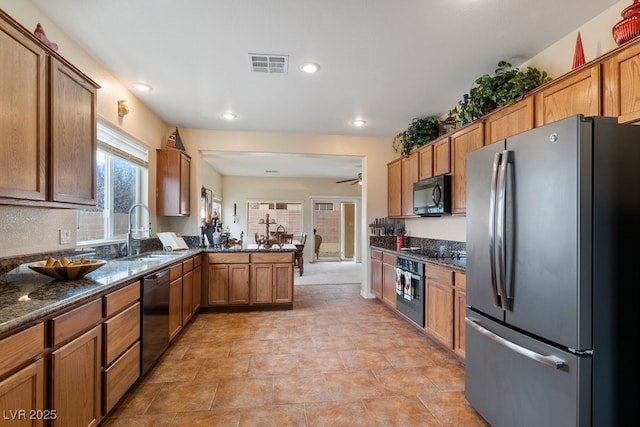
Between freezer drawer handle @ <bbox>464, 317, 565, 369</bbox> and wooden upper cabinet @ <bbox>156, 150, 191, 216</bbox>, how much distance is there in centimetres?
370

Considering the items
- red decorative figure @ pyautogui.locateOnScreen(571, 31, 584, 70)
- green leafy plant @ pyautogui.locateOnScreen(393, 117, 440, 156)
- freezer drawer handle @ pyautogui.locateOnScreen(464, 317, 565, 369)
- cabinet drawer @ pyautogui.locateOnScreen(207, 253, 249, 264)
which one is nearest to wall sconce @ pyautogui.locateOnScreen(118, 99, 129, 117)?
cabinet drawer @ pyautogui.locateOnScreen(207, 253, 249, 264)

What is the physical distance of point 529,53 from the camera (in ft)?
8.59

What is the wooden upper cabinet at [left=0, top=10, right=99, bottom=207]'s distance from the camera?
157cm

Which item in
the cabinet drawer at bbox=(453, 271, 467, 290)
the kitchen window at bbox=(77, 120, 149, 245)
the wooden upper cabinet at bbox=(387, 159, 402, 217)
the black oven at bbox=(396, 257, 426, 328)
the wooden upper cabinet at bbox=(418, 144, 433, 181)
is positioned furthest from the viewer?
the wooden upper cabinet at bbox=(387, 159, 402, 217)

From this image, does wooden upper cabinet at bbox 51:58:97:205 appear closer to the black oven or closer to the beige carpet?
the black oven

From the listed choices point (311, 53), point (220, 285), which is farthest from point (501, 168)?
point (220, 285)

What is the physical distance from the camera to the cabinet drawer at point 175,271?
3.09m

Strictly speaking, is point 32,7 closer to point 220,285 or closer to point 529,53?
point 220,285

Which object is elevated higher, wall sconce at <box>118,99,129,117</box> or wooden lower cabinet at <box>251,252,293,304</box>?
wall sconce at <box>118,99,129,117</box>

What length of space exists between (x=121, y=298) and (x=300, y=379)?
1.44m

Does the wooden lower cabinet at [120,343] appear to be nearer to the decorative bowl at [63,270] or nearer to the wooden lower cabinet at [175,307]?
the decorative bowl at [63,270]

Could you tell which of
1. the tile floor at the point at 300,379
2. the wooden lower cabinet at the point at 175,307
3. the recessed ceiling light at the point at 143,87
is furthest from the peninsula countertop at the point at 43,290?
the recessed ceiling light at the point at 143,87

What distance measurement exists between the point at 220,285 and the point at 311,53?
10.2 feet

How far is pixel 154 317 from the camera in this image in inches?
104
